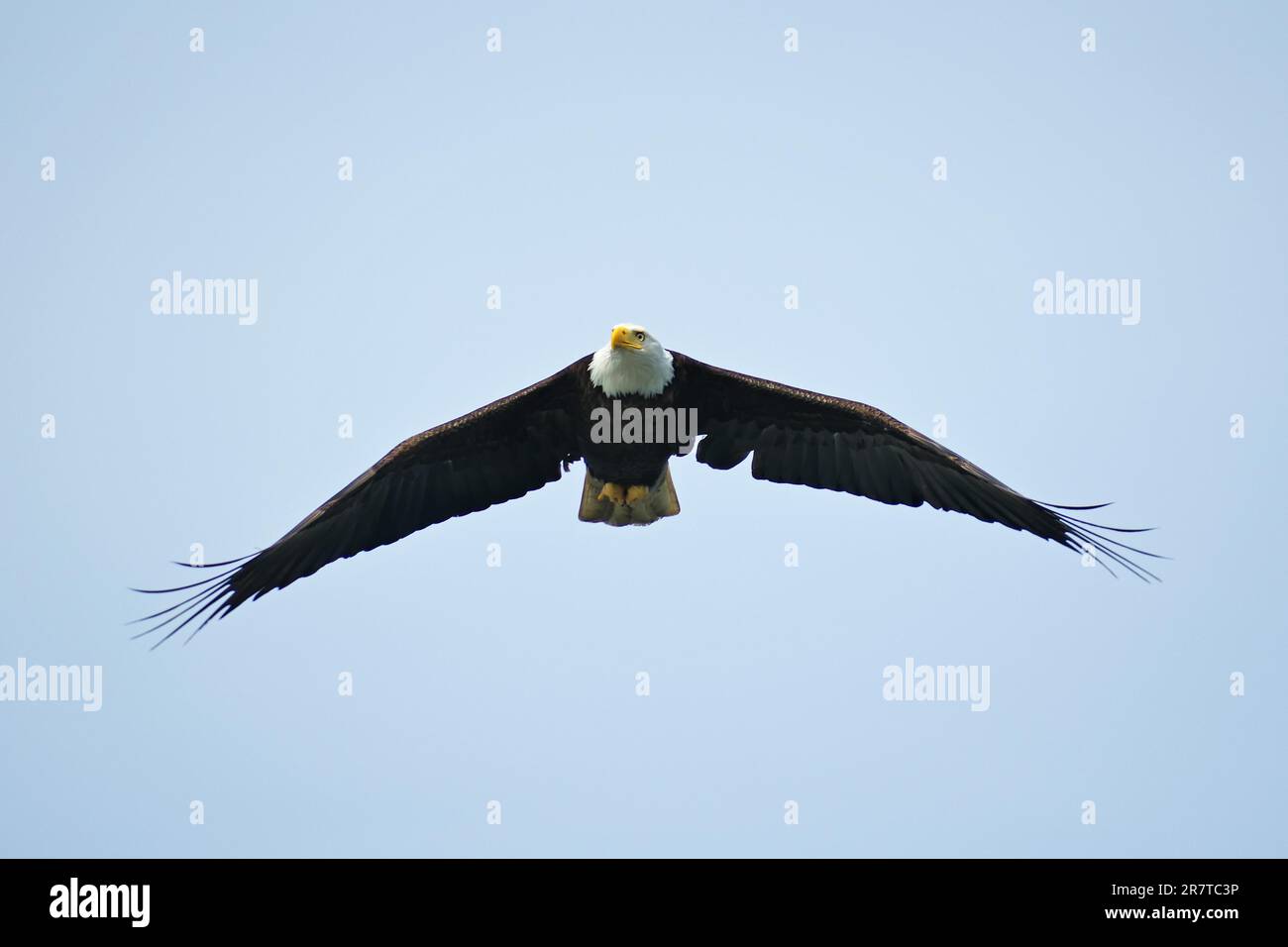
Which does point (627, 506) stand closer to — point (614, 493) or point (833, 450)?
point (614, 493)

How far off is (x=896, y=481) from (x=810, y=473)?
2.49ft

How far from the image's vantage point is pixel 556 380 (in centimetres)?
1438

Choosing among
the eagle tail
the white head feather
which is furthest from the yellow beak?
the eagle tail

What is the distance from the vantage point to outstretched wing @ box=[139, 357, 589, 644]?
1427 centimetres

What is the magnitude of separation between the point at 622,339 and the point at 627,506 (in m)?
1.63

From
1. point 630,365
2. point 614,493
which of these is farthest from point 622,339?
point 614,493

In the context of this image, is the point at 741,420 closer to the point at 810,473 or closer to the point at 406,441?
the point at 810,473

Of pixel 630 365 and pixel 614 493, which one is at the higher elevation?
pixel 630 365

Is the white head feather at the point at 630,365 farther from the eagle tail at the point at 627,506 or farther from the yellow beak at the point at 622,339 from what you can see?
the eagle tail at the point at 627,506

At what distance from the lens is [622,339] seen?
1385 cm

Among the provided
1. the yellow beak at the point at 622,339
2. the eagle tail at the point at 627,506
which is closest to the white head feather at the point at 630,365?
the yellow beak at the point at 622,339
